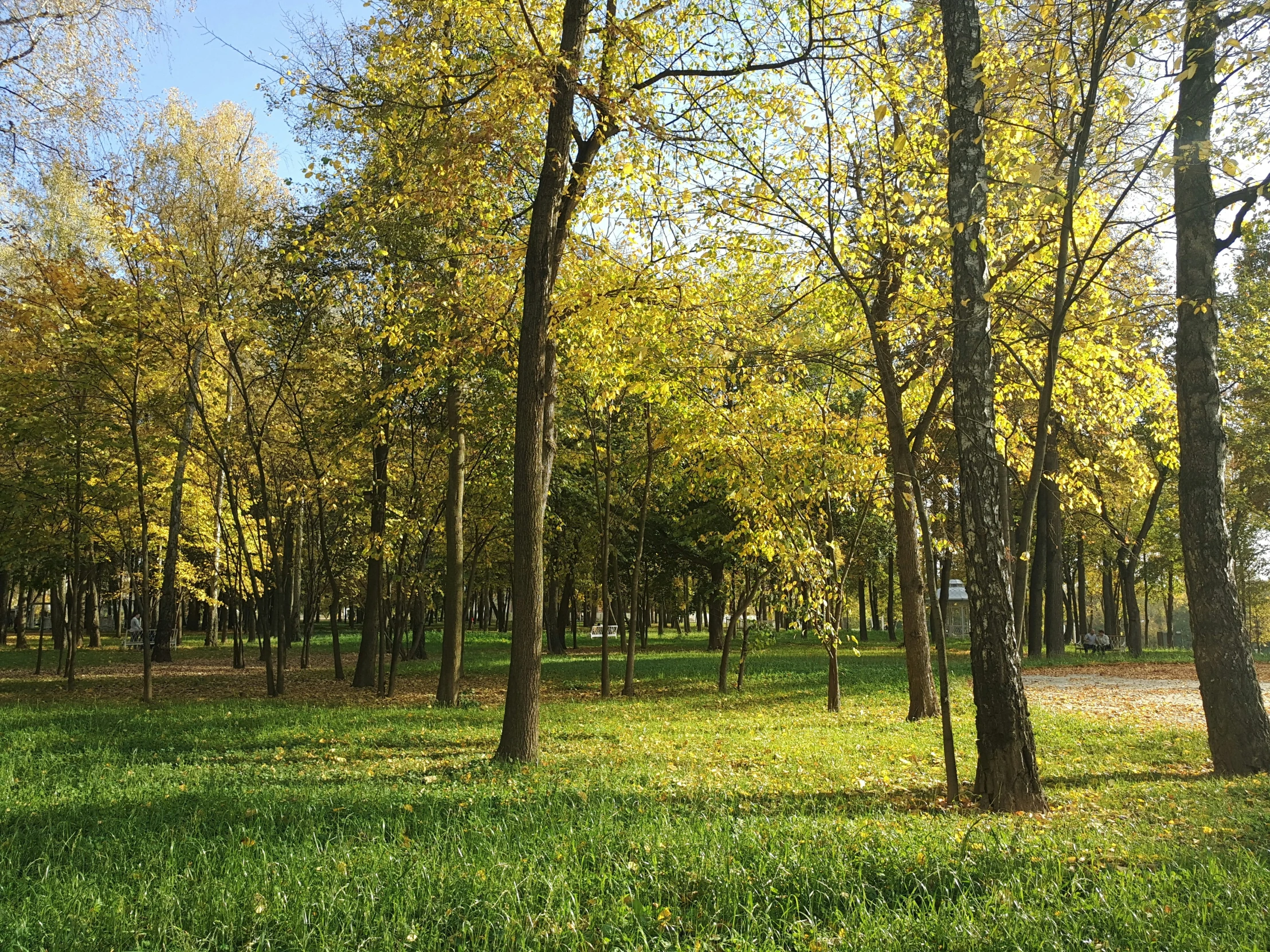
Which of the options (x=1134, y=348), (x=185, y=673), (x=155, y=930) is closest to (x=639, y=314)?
(x=1134, y=348)

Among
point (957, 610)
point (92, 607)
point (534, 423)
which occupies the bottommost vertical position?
point (957, 610)

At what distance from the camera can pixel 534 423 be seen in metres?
7.87

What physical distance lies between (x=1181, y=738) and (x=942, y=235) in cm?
686

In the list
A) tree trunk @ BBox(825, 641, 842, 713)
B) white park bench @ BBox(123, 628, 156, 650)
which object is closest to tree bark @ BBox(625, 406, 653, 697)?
tree trunk @ BBox(825, 641, 842, 713)

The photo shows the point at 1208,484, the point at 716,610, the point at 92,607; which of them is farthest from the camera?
the point at 716,610

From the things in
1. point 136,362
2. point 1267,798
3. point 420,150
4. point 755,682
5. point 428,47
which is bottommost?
point 755,682

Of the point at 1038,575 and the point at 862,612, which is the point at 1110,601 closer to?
the point at 862,612

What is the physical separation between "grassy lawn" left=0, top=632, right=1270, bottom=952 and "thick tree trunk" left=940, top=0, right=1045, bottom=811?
451 mm

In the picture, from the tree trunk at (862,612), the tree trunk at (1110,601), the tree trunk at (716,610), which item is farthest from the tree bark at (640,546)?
the tree trunk at (1110,601)

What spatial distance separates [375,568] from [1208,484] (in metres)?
15.4

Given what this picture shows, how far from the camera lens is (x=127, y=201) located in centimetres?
1127

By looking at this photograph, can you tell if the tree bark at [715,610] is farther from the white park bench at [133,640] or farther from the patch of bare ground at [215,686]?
the white park bench at [133,640]

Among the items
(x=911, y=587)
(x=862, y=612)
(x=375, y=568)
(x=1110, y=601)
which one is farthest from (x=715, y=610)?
(x=1110, y=601)

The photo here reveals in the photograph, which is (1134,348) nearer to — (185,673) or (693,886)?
(693,886)
